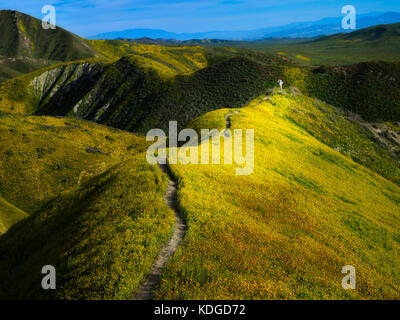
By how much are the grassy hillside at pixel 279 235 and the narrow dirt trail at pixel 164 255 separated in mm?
528

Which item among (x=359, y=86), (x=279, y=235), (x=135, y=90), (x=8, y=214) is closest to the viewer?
(x=279, y=235)

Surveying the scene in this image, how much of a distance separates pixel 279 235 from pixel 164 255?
717cm

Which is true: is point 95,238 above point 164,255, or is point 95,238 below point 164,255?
above

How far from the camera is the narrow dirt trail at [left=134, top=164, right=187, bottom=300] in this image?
11677 mm

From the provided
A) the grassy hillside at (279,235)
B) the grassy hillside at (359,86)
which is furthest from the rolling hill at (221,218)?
the grassy hillside at (359,86)

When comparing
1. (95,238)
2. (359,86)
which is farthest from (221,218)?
(359,86)

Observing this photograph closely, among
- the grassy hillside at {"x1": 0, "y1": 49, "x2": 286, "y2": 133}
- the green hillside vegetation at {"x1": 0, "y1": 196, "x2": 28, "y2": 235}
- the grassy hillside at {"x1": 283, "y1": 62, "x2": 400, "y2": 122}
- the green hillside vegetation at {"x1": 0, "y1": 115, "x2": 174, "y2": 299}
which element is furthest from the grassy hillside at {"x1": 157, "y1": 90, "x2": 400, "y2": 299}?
the grassy hillside at {"x1": 0, "y1": 49, "x2": 286, "y2": 133}

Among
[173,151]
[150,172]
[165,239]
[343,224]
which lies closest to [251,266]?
[165,239]

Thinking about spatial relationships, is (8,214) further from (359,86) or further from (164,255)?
(359,86)

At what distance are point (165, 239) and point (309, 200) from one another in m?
14.8

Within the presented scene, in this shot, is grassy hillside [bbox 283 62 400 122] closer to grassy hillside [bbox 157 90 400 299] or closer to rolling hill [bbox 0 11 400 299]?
rolling hill [bbox 0 11 400 299]

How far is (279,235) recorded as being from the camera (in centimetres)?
1673

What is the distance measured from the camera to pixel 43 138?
6638 centimetres

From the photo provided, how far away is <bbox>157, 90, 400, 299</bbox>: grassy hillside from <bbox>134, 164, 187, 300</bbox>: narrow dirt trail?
0.53 metres
